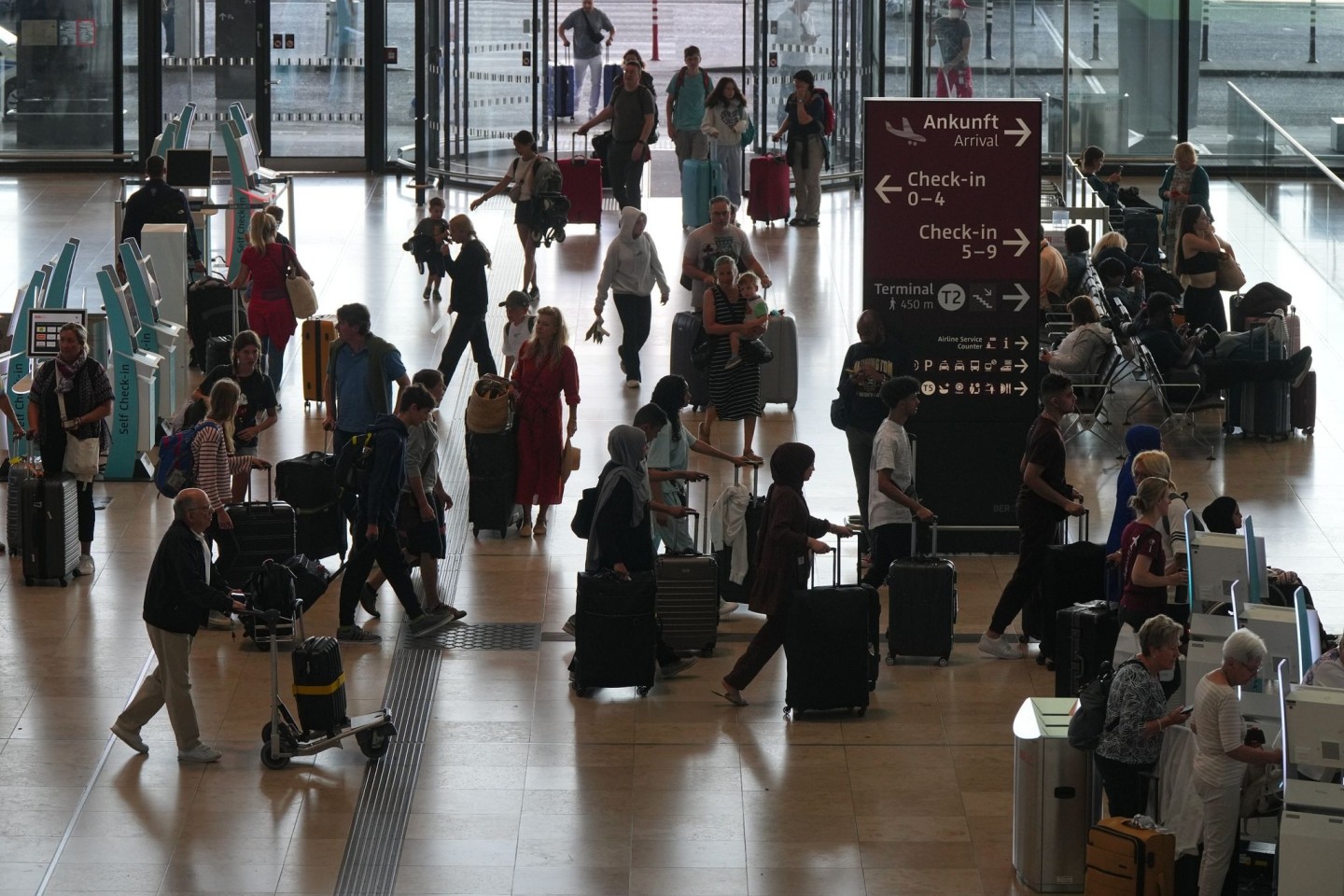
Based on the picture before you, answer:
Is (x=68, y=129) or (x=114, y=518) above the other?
(x=68, y=129)

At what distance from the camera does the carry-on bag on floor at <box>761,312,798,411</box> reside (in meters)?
16.6

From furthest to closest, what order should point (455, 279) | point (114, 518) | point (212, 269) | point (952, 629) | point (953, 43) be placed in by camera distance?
point (953, 43)
point (212, 269)
point (455, 279)
point (114, 518)
point (952, 629)

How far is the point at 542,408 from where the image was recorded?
13727 mm

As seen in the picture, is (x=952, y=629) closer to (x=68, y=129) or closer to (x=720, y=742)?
(x=720, y=742)

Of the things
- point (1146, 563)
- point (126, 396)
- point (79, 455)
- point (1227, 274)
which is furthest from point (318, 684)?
point (1227, 274)

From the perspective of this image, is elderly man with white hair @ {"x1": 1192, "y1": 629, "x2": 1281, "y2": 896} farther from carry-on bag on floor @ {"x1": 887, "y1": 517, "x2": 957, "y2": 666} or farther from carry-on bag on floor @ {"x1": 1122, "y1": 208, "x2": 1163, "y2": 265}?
carry-on bag on floor @ {"x1": 1122, "y1": 208, "x2": 1163, "y2": 265}

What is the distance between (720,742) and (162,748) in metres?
2.65

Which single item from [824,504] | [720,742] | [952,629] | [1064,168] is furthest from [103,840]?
[1064,168]

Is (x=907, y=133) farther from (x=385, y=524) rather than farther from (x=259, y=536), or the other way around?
(x=259, y=536)

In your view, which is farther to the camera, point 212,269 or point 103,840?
point 212,269

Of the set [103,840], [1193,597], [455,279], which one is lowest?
[103,840]

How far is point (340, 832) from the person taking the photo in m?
9.30

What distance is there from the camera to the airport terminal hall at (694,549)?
8906mm

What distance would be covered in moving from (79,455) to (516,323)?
3.66m
